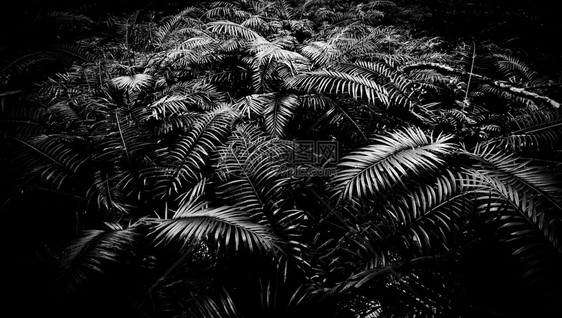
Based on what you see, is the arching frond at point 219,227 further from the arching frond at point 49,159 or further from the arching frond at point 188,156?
the arching frond at point 49,159

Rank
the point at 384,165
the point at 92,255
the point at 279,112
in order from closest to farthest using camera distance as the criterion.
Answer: the point at 92,255
the point at 384,165
the point at 279,112

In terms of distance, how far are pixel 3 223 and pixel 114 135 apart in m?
0.71

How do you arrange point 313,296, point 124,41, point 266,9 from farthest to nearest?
1. point 266,9
2. point 124,41
3. point 313,296

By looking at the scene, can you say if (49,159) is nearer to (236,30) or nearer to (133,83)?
(133,83)

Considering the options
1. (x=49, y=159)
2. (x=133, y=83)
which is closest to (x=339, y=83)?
(x=133, y=83)

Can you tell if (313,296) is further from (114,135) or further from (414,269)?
(114,135)

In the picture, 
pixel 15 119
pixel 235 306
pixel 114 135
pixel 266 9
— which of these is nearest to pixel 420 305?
pixel 235 306

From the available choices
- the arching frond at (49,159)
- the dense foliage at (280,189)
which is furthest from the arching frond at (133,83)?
the arching frond at (49,159)

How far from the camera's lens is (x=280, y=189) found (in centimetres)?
146

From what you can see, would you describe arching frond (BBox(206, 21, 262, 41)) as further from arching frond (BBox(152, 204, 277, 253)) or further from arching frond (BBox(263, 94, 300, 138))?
arching frond (BBox(152, 204, 277, 253))

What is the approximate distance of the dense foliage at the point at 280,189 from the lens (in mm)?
1073

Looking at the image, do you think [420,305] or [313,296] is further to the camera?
[313,296]

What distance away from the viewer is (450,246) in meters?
1.16

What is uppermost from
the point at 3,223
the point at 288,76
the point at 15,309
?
the point at 288,76
